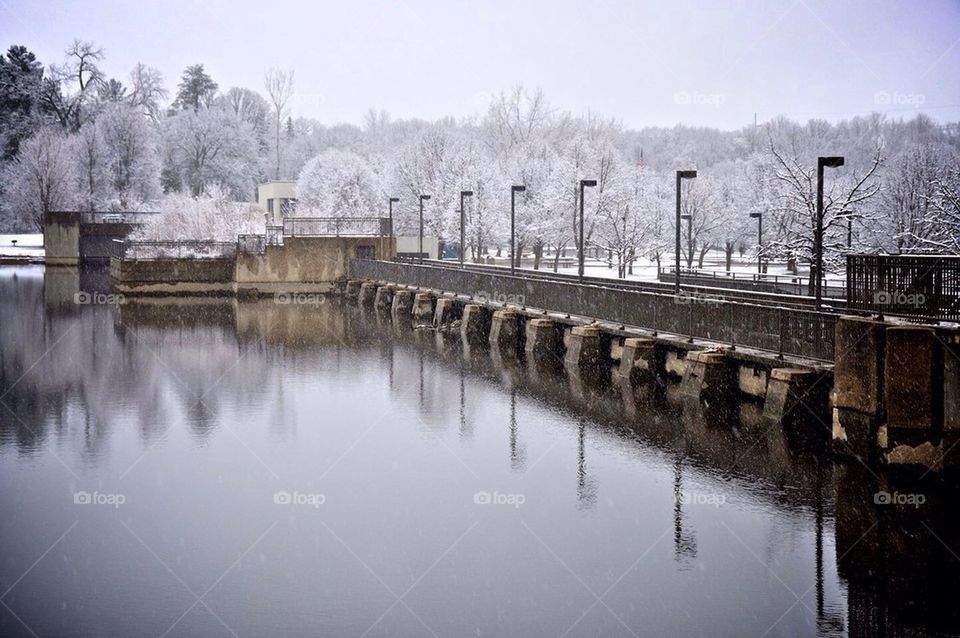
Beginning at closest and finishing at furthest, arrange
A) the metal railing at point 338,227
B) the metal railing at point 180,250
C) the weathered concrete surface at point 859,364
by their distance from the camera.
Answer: the weathered concrete surface at point 859,364 < the metal railing at point 180,250 < the metal railing at point 338,227

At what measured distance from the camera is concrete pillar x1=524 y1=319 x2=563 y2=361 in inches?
1232

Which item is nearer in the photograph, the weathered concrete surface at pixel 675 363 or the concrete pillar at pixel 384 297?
the weathered concrete surface at pixel 675 363

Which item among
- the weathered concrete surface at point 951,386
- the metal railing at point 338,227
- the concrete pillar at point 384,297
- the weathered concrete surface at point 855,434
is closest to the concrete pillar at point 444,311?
the concrete pillar at point 384,297

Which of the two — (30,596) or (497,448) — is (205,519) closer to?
(30,596)

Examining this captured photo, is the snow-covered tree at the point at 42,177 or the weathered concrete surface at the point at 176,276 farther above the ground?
the snow-covered tree at the point at 42,177

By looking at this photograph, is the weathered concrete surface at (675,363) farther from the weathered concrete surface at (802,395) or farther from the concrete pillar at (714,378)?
the weathered concrete surface at (802,395)

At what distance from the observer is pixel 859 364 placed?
17.3m

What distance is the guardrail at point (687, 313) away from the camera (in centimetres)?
2030

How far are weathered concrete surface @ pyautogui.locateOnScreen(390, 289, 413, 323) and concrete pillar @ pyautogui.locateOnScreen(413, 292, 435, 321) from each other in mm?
2400

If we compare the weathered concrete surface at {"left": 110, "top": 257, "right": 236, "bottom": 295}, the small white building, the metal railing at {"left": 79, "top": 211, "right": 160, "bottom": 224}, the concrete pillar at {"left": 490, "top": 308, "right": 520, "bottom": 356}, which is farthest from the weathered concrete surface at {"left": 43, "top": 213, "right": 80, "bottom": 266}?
the concrete pillar at {"left": 490, "top": 308, "right": 520, "bottom": 356}

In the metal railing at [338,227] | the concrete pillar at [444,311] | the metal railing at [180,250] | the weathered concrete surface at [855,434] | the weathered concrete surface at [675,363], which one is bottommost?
the weathered concrete surface at [855,434]

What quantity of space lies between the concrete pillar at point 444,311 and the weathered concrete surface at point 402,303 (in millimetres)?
5386

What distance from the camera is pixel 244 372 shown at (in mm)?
30156

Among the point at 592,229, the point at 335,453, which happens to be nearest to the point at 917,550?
the point at 335,453
